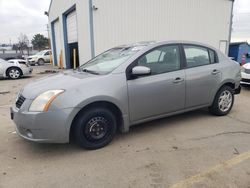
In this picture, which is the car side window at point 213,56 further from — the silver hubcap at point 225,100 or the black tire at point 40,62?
the black tire at point 40,62

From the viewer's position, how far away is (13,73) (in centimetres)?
1125

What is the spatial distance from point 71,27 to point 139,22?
215 inches

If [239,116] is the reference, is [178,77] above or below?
above

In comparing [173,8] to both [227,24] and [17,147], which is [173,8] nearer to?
[227,24]

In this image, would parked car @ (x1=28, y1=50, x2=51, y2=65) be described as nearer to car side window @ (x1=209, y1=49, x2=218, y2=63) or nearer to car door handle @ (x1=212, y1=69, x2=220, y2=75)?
car side window @ (x1=209, y1=49, x2=218, y2=63)

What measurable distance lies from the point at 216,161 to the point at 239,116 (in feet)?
7.17

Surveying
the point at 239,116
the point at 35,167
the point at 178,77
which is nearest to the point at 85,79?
the point at 35,167

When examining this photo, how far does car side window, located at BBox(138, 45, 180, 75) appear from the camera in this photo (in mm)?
3584

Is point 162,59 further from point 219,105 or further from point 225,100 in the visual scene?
point 225,100

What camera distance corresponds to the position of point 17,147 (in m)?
3.37

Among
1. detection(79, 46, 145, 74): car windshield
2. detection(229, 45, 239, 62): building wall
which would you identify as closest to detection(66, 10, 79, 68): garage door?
detection(79, 46, 145, 74): car windshield

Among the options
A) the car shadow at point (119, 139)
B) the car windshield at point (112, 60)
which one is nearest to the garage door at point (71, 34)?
the car windshield at point (112, 60)

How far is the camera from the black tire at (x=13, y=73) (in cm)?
1114

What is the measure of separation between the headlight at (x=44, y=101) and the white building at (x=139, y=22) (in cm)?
880
